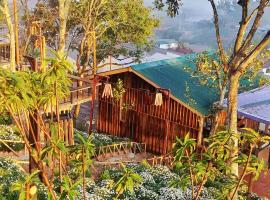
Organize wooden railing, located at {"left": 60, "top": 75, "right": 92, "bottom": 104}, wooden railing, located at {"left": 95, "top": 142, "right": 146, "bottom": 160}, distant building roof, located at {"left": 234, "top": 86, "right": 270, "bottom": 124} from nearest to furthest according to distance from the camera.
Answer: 1. wooden railing, located at {"left": 60, "top": 75, "right": 92, "bottom": 104}
2. distant building roof, located at {"left": 234, "top": 86, "right": 270, "bottom": 124}
3. wooden railing, located at {"left": 95, "top": 142, "right": 146, "bottom": 160}

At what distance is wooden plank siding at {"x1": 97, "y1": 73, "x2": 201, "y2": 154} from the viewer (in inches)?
801

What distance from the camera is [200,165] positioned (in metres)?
7.41

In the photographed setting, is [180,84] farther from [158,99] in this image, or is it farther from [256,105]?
[256,105]

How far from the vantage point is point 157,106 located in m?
21.1

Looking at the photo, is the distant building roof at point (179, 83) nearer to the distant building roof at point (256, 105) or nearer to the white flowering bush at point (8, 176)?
the distant building roof at point (256, 105)

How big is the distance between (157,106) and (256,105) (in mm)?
5083

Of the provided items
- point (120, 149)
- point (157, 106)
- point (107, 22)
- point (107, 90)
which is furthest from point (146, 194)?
point (107, 22)

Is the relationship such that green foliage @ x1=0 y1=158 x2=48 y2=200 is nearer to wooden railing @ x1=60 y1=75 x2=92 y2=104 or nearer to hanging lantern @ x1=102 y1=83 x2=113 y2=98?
wooden railing @ x1=60 y1=75 x2=92 y2=104

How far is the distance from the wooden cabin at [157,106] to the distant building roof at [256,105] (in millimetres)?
1808

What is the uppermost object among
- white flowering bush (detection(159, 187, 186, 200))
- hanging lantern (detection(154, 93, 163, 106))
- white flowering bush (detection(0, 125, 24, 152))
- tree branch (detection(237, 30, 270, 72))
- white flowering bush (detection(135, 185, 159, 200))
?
tree branch (detection(237, 30, 270, 72))

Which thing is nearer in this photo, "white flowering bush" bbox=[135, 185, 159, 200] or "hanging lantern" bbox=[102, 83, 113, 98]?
"white flowering bush" bbox=[135, 185, 159, 200]

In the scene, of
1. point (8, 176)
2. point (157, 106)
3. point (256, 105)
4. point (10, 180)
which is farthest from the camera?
point (157, 106)

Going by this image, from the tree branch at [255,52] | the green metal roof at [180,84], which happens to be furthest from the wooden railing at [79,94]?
the tree branch at [255,52]

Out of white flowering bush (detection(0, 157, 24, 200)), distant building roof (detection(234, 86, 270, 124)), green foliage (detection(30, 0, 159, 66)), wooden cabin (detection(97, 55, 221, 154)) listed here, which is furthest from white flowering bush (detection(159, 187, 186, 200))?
green foliage (detection(30, 0, 159, 66))
